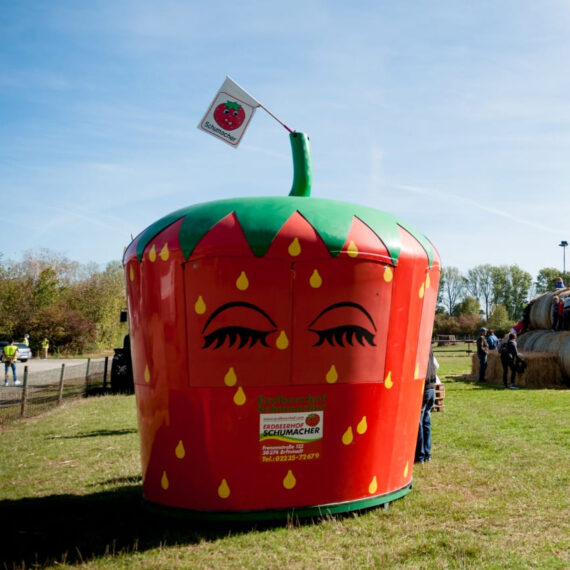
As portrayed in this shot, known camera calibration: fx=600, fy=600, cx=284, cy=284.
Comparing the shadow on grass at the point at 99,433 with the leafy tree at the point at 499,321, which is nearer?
the shadow on grass at the point at 99,433

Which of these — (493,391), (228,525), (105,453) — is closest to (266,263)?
(228,525)

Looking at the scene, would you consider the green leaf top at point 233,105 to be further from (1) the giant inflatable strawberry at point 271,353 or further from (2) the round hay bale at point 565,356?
(2) the round hay bale at point 565,356

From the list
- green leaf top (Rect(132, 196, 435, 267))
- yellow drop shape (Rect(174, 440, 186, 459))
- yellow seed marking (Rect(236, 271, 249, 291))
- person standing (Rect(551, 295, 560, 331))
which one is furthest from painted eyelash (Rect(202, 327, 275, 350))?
person standing (Rect(551, 295, 560, 331))

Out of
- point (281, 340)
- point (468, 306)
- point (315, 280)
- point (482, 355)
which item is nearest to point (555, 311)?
point (482, 355)

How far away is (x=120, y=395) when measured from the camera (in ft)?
62.5

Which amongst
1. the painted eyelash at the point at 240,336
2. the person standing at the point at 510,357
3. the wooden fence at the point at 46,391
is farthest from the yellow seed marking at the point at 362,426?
the person standing at the point at 510,357

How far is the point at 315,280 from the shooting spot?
5.41 metres

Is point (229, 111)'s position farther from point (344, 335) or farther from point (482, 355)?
point (482, 355)

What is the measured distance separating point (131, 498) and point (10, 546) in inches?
68.2

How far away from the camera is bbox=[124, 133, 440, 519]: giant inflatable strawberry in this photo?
212 inches

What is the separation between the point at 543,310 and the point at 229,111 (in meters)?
17.5

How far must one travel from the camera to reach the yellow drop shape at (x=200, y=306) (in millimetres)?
5443

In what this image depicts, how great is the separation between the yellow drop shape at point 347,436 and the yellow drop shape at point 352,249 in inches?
63.5

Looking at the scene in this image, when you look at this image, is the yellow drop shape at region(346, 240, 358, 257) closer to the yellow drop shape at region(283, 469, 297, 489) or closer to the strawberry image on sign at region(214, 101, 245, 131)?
the yellow drop shape at region(283, 469, 297, 489)
